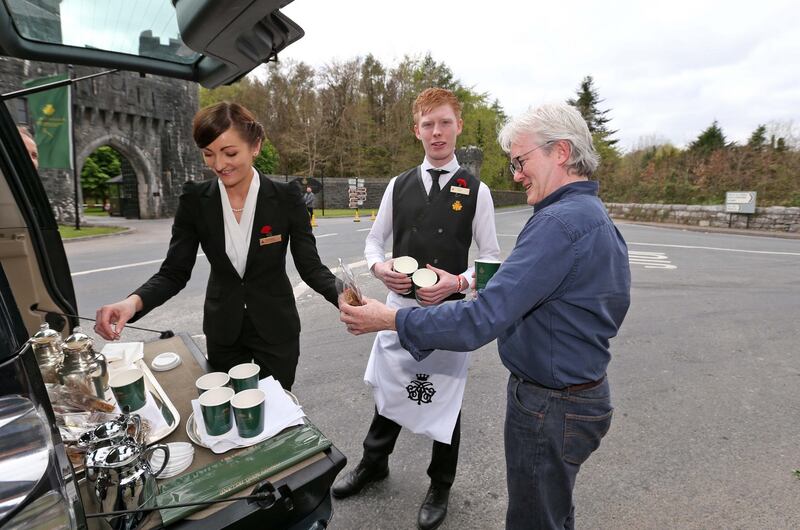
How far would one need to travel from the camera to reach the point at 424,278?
2.08 m

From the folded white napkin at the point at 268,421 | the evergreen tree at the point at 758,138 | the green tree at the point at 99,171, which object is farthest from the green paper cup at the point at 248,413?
the green tree at the point at 99,171

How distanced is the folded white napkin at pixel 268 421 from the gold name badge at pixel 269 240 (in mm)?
733

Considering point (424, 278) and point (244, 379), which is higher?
point (424, 278)

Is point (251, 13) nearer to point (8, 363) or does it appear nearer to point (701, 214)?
point (8, 363)

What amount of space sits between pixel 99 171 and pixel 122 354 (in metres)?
45.2

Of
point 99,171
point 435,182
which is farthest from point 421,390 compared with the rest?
point 99,171

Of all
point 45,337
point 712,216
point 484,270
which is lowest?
point 45,337

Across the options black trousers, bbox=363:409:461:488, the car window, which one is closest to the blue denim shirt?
black trousers, bbox=363:409:461:488

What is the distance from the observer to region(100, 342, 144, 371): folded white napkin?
5.84ft

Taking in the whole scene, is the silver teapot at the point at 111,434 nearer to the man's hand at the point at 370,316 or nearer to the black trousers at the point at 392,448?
the man's hand at the point at 370,316

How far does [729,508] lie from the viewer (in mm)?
2348

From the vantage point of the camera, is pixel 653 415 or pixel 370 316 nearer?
pixel 370 316

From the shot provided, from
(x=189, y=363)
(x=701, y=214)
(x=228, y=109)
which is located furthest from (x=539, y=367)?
(x=701, y=214)

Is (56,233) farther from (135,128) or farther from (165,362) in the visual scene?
(135,128)
